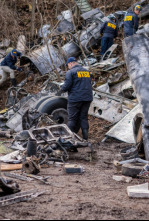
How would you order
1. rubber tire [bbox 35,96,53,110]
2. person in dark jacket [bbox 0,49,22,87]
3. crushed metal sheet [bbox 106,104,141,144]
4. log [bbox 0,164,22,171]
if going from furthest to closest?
person in dark jacket [bbox 0,49,22,87] → rubber tire [bbox 35,96,53,110] → crushed metal sheet [bbox 106,104,141,144] → log [bbox 0,164,22,171]

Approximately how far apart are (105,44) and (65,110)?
19.3 ft

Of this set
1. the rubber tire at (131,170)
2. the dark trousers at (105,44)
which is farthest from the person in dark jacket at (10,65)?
the rubber tire at (131,170)

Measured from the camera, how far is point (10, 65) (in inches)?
522

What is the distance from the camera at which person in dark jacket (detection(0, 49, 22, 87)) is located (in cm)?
1309

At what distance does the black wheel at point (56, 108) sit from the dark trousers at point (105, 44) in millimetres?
5614

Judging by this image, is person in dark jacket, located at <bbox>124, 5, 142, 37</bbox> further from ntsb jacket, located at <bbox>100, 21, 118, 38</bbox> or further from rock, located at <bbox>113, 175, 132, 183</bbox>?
rock, located at <bbox>113, 175, 132, 183</bbox>

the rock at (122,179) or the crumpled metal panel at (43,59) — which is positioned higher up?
the rock at (122,179)

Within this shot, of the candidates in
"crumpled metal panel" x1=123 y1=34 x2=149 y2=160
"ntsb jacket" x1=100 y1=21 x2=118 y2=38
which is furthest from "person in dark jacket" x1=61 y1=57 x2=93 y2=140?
"ntsb jacket" x1=100 y1=21 x2=118 y2=38

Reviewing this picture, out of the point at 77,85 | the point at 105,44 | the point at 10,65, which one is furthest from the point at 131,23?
the point at 77,85

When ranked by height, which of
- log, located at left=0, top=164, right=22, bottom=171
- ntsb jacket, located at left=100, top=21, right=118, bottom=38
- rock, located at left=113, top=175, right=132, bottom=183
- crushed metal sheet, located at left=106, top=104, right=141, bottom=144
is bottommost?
crushed metal sheet, located at left=106, top=104, right=141, bottom=144

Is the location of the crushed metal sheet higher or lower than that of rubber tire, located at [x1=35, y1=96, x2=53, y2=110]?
lower

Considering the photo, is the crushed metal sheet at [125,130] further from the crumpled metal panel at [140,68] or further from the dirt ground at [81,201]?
the dirt ground at [81,201]

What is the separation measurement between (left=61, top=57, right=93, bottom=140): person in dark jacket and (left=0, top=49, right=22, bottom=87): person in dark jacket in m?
5.18

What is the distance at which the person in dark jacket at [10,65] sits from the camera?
43.0ft
